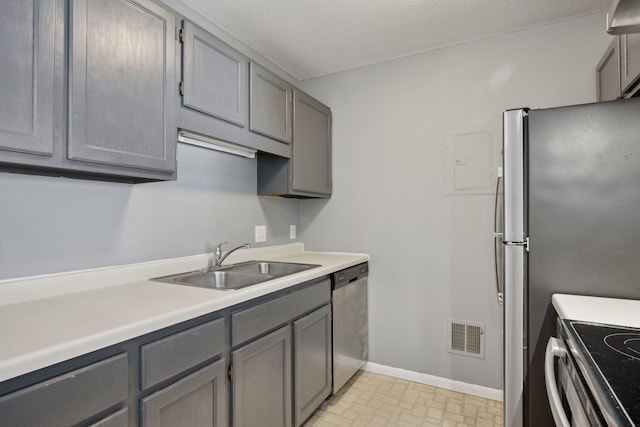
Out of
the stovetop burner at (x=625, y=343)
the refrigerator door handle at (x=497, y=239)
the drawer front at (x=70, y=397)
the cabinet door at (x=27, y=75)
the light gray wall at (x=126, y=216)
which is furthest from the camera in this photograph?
the refrigerator door handle at (x=497, y=239)

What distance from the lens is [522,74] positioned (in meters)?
2.26

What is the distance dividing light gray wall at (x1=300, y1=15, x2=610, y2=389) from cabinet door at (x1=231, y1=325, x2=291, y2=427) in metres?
1.19

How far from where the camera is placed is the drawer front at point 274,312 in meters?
1.44

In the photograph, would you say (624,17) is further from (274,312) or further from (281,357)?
(281,357)

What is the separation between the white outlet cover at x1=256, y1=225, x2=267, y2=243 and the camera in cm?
257

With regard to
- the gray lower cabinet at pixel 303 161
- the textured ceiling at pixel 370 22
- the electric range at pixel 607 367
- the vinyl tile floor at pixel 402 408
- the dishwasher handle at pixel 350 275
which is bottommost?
the vinyl tile floor at pixel 402 408

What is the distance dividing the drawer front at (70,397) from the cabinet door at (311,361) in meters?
0.95

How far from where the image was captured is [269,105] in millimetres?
2154

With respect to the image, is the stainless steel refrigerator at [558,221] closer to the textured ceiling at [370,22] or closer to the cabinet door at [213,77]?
the textured ceiling at [370,22]

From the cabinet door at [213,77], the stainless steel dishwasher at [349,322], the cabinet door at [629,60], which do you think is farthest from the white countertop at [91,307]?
the cabinet door at [629,60]

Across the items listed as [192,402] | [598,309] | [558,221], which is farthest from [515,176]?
[192,402]

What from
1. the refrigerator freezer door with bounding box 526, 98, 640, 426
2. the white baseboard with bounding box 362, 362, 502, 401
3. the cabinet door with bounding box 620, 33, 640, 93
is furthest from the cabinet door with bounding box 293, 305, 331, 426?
the cabinet door with bounding box 620, 33, 640, 93

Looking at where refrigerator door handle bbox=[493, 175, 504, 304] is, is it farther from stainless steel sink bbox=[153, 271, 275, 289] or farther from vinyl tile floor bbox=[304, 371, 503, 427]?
stainless steel sink bbox=[153, 271, 275, 289]

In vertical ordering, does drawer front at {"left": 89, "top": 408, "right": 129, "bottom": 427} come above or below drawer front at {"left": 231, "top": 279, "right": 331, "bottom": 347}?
below
